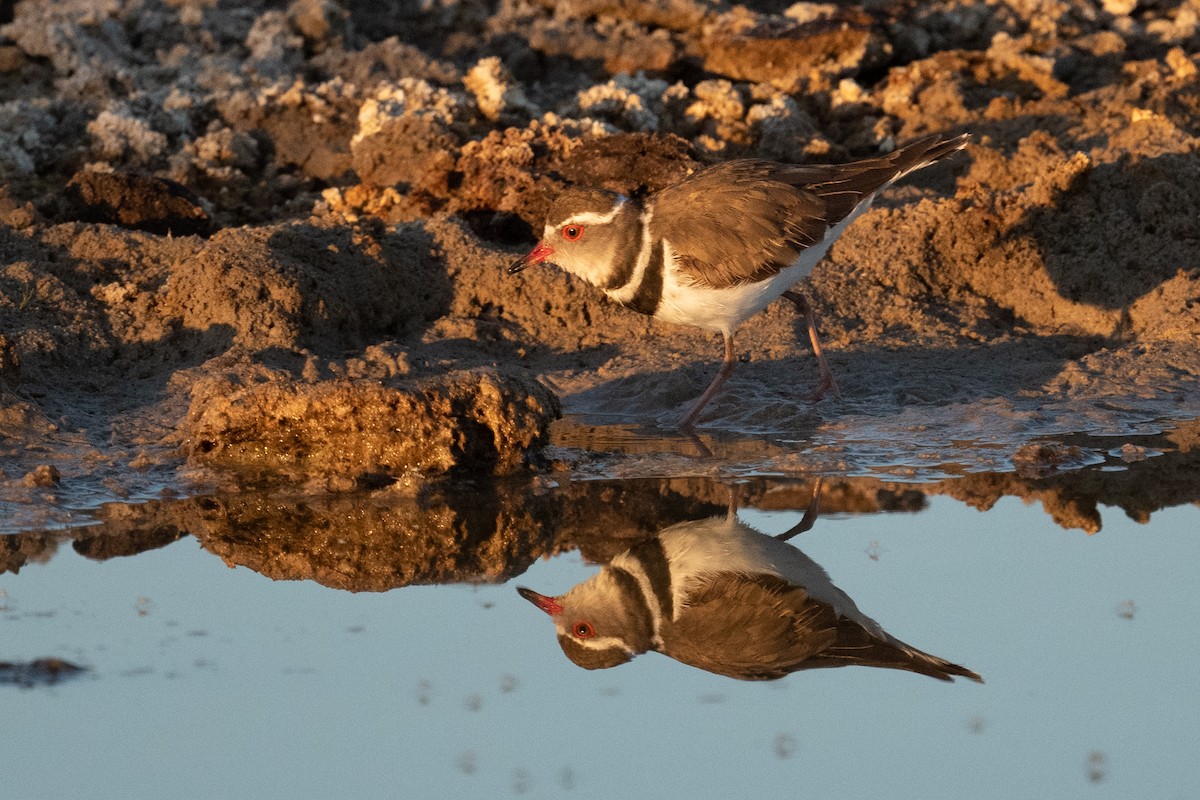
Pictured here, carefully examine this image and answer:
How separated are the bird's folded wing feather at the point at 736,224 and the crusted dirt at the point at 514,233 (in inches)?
31.6

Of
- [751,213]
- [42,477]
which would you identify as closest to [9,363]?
[42,477]

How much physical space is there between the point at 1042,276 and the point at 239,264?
455cm

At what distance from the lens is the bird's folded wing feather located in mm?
7406

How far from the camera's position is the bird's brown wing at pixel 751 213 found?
292 inches

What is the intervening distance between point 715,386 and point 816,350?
2.03 feet

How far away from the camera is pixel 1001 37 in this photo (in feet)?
38.2

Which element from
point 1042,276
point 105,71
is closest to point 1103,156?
point 1042,276

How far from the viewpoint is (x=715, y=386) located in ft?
25.1

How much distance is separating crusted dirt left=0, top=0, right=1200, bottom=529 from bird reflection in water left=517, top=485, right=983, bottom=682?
3.57 ft

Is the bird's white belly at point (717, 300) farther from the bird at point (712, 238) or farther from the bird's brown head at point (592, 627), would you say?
the bird's brown head at point (592, 627)

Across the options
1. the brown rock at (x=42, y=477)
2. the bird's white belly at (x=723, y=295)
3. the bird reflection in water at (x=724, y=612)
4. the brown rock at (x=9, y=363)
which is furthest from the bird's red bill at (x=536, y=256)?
the brown rock at (x=42, y=477)

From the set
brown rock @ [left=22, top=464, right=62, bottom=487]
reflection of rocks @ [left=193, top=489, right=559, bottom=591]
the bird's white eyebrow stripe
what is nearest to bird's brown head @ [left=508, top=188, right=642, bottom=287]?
the bird's white eyebrow stripe

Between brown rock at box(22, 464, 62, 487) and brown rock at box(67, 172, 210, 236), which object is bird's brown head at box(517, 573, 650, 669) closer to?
brown rock at box(22, 464, 62, 487)

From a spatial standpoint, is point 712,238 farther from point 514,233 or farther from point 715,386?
point 514,233
